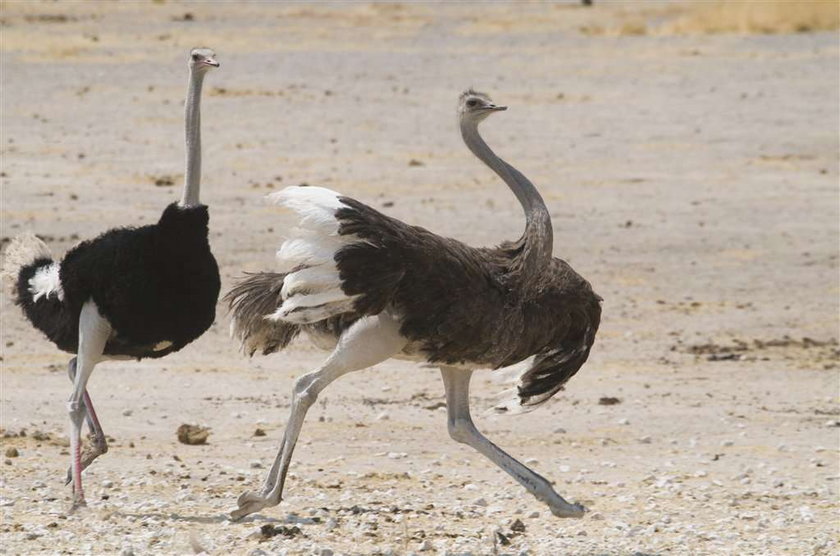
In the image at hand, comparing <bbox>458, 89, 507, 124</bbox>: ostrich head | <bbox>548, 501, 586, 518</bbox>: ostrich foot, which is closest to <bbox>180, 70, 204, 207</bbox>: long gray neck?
<bbox>458, 89, 507, 124</bbox>: ostrich head

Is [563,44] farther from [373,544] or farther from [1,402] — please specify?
[373,544]

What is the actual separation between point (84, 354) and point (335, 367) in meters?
1.14

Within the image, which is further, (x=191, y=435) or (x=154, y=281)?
(x=191, y=435)

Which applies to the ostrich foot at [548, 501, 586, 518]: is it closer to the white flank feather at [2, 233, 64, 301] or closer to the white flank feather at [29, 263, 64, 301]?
the white flank feather at [29, 263, 64, 301]

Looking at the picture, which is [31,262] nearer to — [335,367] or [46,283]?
[46,283]

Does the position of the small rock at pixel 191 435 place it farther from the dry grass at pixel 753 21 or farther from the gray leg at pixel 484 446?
the dry grass at pixel 753 21

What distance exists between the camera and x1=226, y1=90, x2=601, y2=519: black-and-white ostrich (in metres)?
6.53

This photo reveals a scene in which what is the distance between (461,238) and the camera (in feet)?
44.5

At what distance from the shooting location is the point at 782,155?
16516 mm

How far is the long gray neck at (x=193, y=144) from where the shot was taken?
721 cm

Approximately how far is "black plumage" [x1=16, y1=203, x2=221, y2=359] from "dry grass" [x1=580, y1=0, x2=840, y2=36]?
17101 millimetres

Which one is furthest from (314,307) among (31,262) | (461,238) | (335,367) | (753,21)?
(753,21)

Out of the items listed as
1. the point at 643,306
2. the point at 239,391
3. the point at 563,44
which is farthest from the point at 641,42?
the point at 239,391

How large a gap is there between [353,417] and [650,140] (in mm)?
8157
